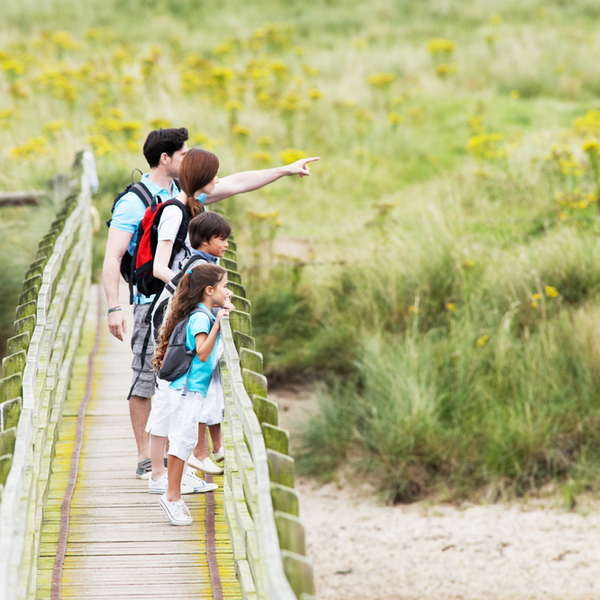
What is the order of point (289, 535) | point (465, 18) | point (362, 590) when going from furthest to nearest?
1. point (465, 18)
2. point (362, 590)
3. point (289, 535)

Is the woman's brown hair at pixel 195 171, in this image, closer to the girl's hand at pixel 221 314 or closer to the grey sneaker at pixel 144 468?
the girl's hand at pixel 221 314

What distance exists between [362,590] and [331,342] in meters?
2.64

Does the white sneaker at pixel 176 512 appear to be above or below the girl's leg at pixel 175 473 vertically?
below

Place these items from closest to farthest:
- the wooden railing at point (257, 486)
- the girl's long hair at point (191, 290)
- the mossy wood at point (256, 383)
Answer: the wooden railing at point (257, 486)
the mossy wood at point (256, 383)
the girl's long hair at point (191, 290)

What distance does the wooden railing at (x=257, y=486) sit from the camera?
226cm

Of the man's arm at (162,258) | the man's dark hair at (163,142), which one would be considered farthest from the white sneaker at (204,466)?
the man's dark hair at (163,142)

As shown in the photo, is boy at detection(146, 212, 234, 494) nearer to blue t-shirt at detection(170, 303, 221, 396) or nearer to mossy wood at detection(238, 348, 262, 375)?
blue t-shirt at detection(170, 303, 221, 396)

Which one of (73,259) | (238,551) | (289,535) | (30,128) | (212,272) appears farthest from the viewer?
(30,128)

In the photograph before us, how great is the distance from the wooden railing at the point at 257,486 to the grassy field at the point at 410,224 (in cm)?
451

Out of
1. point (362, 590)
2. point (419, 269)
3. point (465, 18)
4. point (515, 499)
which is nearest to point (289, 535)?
point (362, 590)

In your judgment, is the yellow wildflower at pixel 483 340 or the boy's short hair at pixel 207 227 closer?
the boy's short hair at pixel 207 227

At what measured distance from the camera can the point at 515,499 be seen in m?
7.95

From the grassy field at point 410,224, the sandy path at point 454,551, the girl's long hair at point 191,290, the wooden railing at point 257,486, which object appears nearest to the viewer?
the wooden railing at point 257,486

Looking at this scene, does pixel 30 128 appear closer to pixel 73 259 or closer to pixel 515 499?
pixel 73 259
